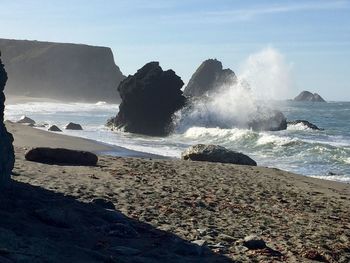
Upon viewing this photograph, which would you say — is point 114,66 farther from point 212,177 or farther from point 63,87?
point 212,177

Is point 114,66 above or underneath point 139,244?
above

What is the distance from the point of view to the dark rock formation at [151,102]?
46094 millimetres

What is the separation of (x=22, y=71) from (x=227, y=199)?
501ft

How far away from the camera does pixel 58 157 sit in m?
16.9

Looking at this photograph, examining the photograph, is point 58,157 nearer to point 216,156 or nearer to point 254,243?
point 216,156

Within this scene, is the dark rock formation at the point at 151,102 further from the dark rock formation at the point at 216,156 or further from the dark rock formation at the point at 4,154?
the dark rock formation at the point at 4,154

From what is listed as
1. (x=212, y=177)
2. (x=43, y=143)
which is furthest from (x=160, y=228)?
(x=43, y=143)

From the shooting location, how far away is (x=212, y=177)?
17062 mm

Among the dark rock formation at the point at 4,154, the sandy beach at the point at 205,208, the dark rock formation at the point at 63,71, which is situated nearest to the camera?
the sandy beach at the point at 205,208

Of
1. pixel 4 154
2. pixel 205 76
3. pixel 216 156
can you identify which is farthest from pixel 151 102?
pixel 205 76

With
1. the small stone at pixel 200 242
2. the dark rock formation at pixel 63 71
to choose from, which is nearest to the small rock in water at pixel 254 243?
the small stone at pixel 200 242

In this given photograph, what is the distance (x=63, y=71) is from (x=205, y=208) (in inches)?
5953

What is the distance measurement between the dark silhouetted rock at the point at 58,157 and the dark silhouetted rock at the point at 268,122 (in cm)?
3590

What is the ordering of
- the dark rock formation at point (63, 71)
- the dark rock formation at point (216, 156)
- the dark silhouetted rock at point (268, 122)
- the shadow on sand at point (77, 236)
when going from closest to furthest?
the shadow on sand at point (77, 236)
the dark rock formation at point (216, 156)
the dark silhouetted rock at point (268, 122)
the dark rock formation at point (63, 71)
